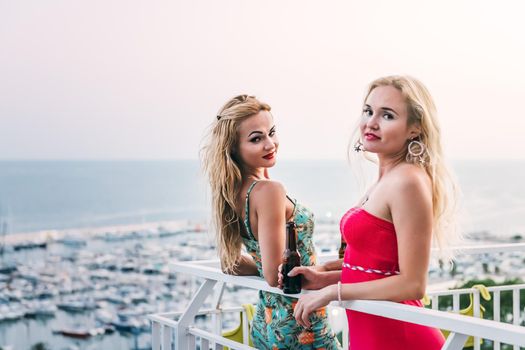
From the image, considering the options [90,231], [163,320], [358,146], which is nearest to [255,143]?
[358,146]

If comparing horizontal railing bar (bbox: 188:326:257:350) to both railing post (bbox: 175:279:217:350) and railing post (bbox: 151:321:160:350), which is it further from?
railing post (bbox: 151:321:160:350)

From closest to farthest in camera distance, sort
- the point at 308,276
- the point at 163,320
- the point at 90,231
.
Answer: the point at 308,276, the point at 163,320, the point at 90,231

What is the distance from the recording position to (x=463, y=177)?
40.2 feet

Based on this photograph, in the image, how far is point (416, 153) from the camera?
2.06 m

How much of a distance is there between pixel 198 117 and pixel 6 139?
255cm

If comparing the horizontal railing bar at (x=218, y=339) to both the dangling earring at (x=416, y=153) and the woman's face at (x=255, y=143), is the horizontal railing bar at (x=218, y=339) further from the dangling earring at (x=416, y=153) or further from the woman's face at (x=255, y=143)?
the dangling earring at (x=416, y=153)

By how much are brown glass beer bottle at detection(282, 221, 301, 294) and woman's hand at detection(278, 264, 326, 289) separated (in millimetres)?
13

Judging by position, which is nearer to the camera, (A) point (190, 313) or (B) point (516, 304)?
(A) point (190, 313)

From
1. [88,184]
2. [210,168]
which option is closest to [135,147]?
[88,184]

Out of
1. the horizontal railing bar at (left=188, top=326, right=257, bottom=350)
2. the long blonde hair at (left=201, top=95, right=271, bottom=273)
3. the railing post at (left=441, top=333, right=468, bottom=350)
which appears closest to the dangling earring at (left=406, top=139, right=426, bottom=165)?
the railing post at (left=441, top=333, right=468, bottom=350)

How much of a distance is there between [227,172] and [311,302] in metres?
0.54

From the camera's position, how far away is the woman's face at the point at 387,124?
208 centimetres

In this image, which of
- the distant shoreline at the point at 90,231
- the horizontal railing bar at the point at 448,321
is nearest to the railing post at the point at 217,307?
the horizontal railing bar at the point at 448,321

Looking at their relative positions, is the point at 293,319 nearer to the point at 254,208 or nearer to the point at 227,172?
the point at 254,208
